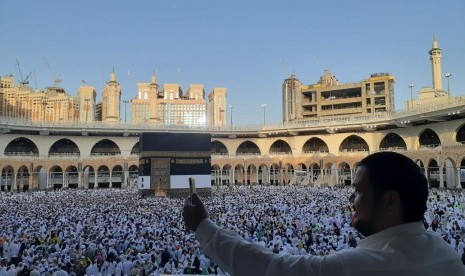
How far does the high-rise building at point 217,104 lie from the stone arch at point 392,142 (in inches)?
2739

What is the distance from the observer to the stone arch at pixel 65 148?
143ft

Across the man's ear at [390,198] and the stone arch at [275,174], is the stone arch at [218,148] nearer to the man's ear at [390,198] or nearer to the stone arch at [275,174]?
the stone arch at [275,174]

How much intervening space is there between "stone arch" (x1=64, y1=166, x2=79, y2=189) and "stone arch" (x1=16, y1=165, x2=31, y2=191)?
4008mm

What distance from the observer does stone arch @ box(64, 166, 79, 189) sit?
42.2 metres

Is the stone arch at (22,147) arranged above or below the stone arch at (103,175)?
above

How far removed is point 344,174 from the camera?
140 feet

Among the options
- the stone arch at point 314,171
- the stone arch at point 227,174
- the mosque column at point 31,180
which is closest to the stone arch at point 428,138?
the stone arch at point 314,171

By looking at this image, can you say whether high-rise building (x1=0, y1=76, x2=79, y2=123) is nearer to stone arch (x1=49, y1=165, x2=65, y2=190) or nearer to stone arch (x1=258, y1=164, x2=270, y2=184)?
stone arch (x1=49, y1=165, x2=65, y2=190)

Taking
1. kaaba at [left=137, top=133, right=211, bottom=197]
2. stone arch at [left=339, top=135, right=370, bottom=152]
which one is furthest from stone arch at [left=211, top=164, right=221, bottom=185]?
kaaba at [left=137, top=133, right=211, bottom=197]

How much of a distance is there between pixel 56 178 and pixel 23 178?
3379 millimetres

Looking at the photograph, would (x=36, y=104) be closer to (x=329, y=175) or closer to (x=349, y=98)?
(x=349, y=98)

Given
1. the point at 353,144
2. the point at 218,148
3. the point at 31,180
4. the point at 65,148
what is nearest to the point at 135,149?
the point at 65,148

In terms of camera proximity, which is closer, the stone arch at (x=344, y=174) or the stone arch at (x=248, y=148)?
the stone arch at (x=344, y=174)

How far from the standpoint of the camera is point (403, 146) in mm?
40375
